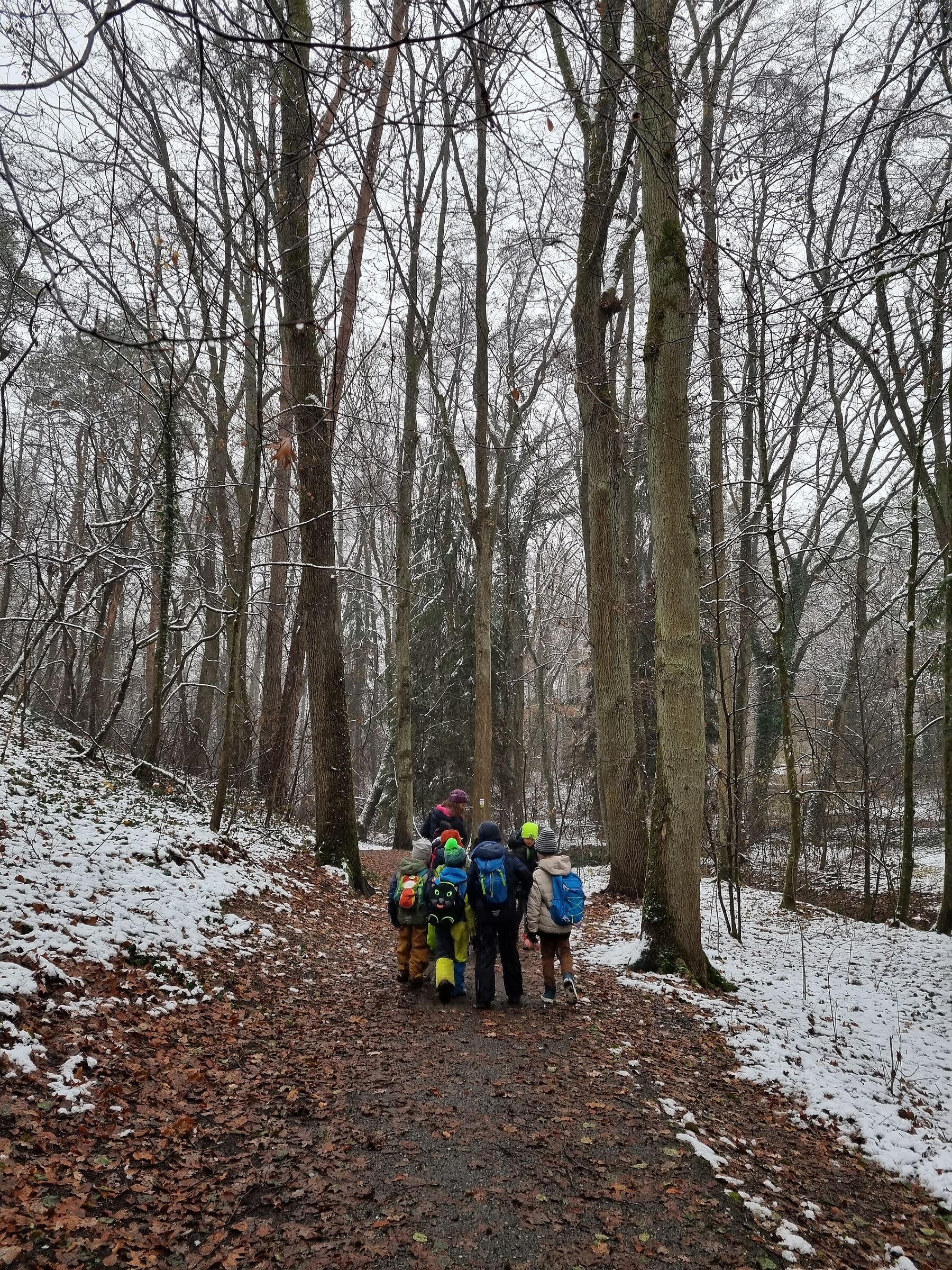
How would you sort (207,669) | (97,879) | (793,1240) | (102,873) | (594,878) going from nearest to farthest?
(793,1240) < (97,879) < (102,873) < (594,878) < (207,669)

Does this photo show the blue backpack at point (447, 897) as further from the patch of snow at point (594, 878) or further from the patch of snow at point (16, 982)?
the patch of snow at point (594, 878)

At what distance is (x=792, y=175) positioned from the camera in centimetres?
562

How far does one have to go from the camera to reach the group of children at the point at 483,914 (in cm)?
622

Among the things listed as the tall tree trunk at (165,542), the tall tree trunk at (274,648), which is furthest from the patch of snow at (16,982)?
the tall tree trunk at (274,648)

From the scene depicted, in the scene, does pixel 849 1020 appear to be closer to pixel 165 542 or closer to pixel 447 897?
pixel 447 897

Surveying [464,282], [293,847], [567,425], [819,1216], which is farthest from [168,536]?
[567,425]

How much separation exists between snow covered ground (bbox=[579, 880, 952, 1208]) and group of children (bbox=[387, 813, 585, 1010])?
3.88ft

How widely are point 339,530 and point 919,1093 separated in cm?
1930

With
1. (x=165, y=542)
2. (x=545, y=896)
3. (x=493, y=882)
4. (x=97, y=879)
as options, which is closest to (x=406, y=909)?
(x=493, y=882)

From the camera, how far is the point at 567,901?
6246 millimetres

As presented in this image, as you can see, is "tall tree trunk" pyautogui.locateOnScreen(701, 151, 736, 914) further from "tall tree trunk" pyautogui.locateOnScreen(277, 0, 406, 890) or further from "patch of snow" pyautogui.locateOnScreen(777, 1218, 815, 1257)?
"patch of snow" pyautogui.locateOnScreen(777, 1218, 815, 1257)

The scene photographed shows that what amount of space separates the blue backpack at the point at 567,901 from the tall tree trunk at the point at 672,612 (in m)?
1.12

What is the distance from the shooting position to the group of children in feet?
20.4

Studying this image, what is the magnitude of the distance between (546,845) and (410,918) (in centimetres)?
137
